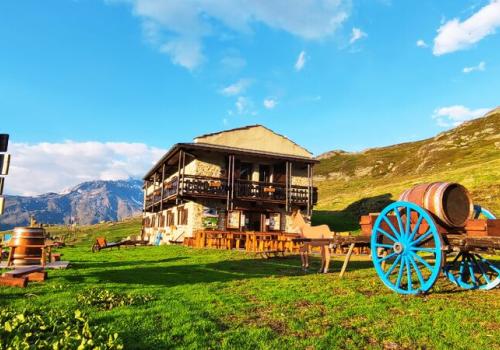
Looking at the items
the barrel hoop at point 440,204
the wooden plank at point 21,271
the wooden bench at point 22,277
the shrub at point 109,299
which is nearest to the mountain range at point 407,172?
the wooden plank at point 21,271

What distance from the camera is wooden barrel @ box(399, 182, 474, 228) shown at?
8.42 meters

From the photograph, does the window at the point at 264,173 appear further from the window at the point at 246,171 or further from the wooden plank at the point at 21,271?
the wooden plank at the point at 21,271

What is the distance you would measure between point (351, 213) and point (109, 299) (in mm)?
35368

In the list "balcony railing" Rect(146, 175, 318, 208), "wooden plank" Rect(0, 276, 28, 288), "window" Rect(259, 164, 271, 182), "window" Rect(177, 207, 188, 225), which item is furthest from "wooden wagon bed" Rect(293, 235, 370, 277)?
"window" Rect(259, 164, 271, 182)

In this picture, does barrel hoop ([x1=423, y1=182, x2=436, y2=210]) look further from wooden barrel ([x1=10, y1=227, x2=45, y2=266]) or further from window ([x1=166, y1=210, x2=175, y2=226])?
window ([x1=166, y1=210, x2=175, y2=226])

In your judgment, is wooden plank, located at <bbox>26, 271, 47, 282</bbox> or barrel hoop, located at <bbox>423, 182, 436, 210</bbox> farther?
wooden plank, located at <bbox>26, 271, 47, 282</bbox>

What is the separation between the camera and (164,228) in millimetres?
33219

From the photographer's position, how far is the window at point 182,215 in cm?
2755

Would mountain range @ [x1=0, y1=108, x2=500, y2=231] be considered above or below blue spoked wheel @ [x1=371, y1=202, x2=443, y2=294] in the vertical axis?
above

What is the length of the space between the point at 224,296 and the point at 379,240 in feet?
12.8

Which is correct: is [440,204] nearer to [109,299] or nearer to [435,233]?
[435,233]

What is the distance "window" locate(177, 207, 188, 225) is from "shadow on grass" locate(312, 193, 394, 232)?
12.9 metres

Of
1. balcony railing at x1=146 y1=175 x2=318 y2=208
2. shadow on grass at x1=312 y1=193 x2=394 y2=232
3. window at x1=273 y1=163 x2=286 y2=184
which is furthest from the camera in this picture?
shadow on grass at x1=312 y1=193 x2=394 y2=232

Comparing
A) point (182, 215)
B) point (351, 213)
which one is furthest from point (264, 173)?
point (351, 213)
